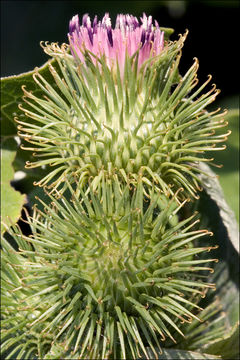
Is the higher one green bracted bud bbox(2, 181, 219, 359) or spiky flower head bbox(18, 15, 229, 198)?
spiky flower head bbox(18, 15, 229, 198)

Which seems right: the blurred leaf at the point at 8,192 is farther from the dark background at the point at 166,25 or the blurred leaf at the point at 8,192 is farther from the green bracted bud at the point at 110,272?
the dark background at the point at 166,25

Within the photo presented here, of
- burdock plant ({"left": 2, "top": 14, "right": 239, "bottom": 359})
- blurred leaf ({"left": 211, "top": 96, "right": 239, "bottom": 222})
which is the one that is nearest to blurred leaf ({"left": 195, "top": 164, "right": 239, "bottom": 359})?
blurred leaf ({"left": 211, "top": 96, "right": 239, "bottom": 222})

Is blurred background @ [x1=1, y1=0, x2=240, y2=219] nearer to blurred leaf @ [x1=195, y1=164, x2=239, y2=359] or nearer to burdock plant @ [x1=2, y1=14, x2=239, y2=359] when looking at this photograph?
blurred leaf @ [x1=195, y1=164, x2=239, y2=359]

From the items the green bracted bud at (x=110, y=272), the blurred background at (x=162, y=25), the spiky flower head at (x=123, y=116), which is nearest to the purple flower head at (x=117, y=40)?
the spiky flower head at (x=123, y=116)

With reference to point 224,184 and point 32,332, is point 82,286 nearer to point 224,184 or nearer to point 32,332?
point 32,332

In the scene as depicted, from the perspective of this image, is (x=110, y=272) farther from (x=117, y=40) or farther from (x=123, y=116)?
(x=117, y=40)

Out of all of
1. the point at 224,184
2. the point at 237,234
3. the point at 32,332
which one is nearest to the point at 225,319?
the point at 237,234
